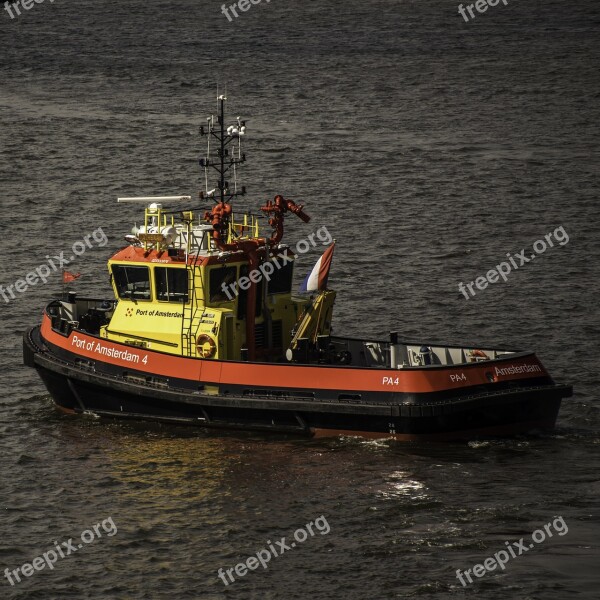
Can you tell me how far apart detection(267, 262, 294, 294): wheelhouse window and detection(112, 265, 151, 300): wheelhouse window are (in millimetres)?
2373

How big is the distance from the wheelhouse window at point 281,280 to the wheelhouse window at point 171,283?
5.45 feet

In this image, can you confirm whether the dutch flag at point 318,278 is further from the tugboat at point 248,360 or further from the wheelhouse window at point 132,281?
the wheelhouse window at point 132,281

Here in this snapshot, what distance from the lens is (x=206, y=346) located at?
29109 millimetres

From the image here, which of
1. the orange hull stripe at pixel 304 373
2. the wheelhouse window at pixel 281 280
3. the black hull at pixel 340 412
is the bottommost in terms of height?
the black hull at pixel 340 412

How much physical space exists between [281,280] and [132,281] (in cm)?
288

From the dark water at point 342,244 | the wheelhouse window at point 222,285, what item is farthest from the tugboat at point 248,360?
the dark water at point 342,244

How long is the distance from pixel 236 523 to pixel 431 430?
14.6 feet

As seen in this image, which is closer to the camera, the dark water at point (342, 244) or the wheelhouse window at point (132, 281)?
the dark water at point (342, 244)

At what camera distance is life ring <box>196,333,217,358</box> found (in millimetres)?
29078

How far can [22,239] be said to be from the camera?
144ft

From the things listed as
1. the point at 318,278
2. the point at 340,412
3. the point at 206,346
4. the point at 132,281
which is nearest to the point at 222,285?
the point at 206,346

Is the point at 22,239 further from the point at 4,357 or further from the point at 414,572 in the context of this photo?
the point at 414,572

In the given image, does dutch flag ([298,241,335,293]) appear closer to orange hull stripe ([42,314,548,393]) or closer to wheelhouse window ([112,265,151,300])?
orange hull stripe ([42,314,548,393])

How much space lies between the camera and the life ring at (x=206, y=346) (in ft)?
95.4
